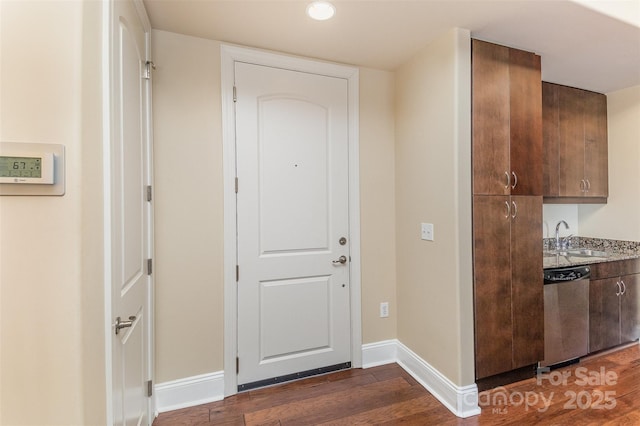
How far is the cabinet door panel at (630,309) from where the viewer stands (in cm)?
269

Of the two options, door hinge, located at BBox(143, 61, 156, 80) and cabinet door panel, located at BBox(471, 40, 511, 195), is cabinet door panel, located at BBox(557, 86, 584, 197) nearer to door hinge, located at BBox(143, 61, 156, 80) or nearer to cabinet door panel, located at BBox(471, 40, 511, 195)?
cabinet door panel, located at BBox(471, 40, 511, 195)

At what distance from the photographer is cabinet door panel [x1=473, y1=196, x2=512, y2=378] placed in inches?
78.5

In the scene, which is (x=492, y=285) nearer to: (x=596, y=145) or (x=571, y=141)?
(x=571, y=141)

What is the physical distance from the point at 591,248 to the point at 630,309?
68 centimetres

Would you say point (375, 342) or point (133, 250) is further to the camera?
point (375, 342)

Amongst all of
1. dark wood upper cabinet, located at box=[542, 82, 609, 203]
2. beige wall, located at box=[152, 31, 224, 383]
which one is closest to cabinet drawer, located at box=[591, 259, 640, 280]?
dark wood upper cabinet, located at box=[542, 82, 609, 203]

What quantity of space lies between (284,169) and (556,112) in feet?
8.67

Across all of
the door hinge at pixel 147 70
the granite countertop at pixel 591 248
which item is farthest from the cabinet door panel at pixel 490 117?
the door hinge at pixel 147 70

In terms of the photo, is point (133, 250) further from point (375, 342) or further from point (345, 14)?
point (375, 342)

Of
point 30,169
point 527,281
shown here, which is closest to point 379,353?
point 527,281

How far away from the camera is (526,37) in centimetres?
201

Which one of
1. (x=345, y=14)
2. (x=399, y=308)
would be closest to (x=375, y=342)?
(x=399, y=308)

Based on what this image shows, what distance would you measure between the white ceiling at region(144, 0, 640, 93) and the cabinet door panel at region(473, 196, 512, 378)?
1101 millimetres

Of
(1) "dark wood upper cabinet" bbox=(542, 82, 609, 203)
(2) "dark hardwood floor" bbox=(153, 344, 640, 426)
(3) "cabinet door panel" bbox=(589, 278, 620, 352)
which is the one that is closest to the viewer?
(2) "dark hardwood floor" bbox=(153, 344, 640, 426)
